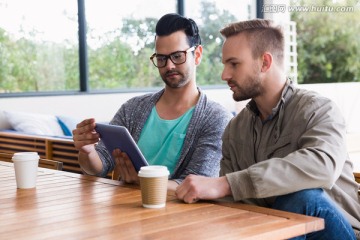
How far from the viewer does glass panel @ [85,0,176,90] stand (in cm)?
636

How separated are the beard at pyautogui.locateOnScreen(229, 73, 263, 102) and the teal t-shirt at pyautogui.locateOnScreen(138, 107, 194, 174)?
1.59 feet

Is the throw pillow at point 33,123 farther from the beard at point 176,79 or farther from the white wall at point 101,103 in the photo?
the beard at point 176,79

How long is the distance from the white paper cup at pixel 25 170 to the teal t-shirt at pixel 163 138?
69cm

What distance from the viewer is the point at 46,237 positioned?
1.41 metres

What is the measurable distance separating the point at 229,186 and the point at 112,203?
343 mm

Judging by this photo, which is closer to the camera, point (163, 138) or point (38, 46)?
point (163, 138)

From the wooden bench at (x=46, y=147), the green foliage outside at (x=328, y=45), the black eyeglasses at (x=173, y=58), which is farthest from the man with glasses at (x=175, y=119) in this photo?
the green foliage outside at (x=328, y=45)

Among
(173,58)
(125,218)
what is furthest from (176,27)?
(125,218)

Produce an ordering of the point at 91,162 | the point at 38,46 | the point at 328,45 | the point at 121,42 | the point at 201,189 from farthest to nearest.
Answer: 1. the point at 328,45
2. the point at 121,42
3. the point at 38,46
4. the point at 91,162
5. the point at 201,189

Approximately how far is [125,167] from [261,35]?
26.7 inches

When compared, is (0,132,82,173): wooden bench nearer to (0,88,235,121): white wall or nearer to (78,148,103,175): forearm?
(0,88,235,121): white wall

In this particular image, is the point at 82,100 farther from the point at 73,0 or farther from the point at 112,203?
the point at 112,203

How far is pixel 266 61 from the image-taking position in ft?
7.20

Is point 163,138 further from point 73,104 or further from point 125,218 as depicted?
point 73,104
